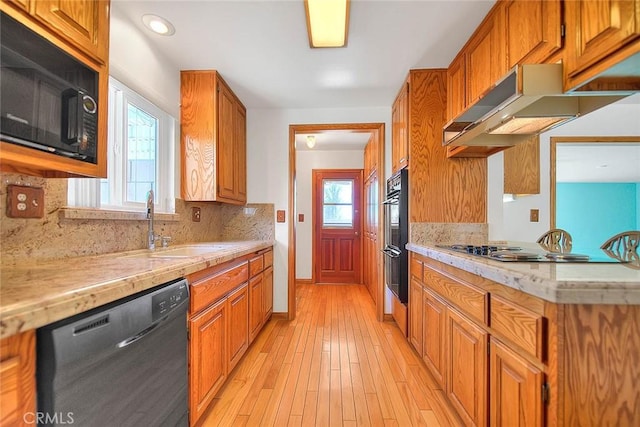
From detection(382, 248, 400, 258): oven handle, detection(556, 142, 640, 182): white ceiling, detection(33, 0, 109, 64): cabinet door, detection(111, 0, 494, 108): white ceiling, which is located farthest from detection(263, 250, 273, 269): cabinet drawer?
detection(556, 142, 640, 182): white ceiling

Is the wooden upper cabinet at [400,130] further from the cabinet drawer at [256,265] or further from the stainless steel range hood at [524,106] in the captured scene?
the cabinet drawer at [256,265]

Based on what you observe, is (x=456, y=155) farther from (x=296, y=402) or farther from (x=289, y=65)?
(x=296, y=402)

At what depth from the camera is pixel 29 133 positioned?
89 cm

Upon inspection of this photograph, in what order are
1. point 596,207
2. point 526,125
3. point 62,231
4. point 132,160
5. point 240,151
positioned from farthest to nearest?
1. point 596,207
2. point 240,151
3. point 132,160
4. point 526,125
5. point 62,231

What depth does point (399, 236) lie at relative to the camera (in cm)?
245

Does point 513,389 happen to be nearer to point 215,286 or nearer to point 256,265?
point 215,286

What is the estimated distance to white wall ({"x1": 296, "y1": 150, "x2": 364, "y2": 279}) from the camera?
16.0ft

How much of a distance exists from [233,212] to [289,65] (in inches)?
65.1

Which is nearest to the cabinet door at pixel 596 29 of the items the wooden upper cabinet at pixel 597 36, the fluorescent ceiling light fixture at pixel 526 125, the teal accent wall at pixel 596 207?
the wooden upper cabinet at pixel 597 36

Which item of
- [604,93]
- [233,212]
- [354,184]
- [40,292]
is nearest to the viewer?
[40,292]

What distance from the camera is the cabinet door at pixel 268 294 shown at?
2.77 m

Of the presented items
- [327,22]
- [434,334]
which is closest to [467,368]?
[434,334]

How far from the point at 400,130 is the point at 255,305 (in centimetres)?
210

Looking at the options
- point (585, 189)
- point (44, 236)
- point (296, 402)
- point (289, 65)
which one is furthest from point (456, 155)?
point (585, 189)
